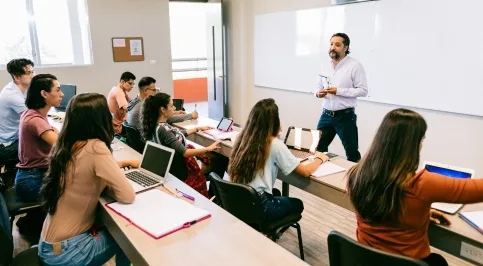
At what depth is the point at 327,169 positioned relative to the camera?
2.23m

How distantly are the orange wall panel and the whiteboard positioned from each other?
460cm

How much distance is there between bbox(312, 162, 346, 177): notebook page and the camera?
2.16 m

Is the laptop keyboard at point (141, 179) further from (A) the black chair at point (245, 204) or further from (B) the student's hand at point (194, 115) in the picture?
(B) the student's hand at point (194, 115)

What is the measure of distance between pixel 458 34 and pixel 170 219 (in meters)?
3.21

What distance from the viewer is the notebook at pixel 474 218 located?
4.92 feet

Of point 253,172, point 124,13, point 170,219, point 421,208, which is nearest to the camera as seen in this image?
point 421,208

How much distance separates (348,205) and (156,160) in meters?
1.12

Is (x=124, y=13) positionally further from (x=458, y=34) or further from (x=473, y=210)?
(x=473, y=210)

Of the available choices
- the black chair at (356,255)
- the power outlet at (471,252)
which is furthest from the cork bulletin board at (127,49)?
the power outlet at (471,252)

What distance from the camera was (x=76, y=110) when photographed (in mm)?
1661

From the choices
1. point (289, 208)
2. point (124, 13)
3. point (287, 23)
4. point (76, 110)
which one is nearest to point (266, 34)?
point (287, 23)

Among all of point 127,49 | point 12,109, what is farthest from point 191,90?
point 12,109

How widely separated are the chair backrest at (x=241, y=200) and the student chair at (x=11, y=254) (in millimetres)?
935

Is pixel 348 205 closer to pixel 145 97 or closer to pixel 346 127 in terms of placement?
pixel 346 127
